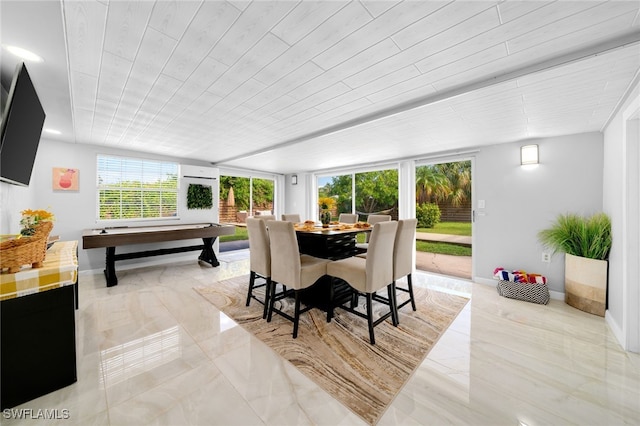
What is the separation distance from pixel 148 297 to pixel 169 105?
2465 millimetres

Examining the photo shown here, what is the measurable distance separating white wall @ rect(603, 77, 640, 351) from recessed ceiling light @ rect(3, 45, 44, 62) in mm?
4460

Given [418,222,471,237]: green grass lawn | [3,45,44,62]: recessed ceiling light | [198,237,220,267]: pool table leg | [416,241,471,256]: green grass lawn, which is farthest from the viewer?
[416,241,471,256]: green grass lawn

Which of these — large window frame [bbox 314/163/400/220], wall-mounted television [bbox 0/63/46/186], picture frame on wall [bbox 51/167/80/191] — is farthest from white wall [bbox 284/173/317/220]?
wall-mounted television [bbox 0/63/46/186]

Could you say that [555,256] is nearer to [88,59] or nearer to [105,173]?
[88,59]

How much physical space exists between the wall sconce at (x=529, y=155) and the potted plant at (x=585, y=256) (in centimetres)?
82

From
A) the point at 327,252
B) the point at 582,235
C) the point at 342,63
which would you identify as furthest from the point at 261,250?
the point at 582,235

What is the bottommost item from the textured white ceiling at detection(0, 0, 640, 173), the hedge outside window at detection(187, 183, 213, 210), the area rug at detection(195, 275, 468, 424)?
the area rug at detection(195, 275, 468, 424)

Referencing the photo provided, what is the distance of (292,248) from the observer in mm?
2262

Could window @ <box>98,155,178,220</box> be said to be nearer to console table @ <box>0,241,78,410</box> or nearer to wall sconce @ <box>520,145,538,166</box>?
console table @ <box>0,241,78,410</box>

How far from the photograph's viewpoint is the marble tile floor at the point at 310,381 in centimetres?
141

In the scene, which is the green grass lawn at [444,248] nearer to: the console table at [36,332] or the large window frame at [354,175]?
the large window frame at [354,175]

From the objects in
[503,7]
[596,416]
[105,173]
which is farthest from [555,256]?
[105,173]

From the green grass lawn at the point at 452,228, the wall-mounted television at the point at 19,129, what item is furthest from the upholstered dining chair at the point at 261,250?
the green grass lawn at the point at 452,228

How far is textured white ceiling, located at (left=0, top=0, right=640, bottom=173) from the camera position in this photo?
1.25 m
